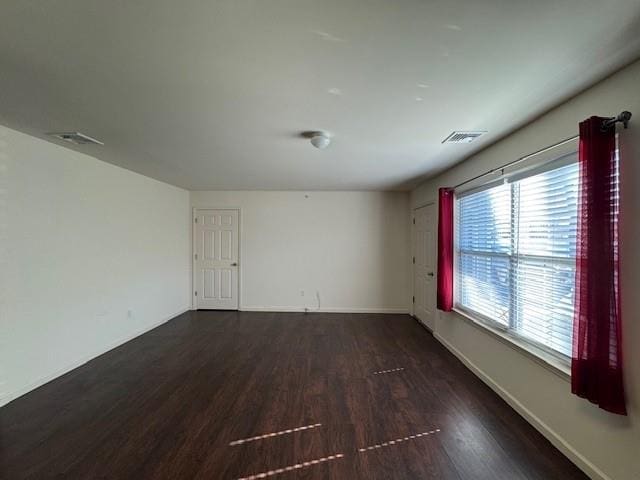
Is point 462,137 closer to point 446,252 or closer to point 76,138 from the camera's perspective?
point 446,252

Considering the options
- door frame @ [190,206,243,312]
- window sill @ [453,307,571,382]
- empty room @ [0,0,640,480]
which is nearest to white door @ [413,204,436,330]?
empty room @ [0,0,640,480]

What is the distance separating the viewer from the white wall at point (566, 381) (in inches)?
56.9

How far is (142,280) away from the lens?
4.13 meters

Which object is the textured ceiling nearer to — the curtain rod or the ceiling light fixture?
the ceiling light fixture

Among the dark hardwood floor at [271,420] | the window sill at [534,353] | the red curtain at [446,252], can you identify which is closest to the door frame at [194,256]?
the dark hardwood floor at [271,420]

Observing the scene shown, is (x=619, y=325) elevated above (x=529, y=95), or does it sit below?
below

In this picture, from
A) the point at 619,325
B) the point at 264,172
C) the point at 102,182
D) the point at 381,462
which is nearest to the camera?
the point at 619,325

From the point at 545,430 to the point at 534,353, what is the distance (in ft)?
1.70

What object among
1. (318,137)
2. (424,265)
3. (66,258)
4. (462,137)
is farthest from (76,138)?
(424,265)

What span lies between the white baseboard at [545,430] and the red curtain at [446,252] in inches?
29.5

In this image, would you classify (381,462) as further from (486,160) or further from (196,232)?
(196,232)

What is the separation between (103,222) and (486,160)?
4.43 metres

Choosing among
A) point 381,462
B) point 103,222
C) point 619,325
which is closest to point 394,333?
point 381,462

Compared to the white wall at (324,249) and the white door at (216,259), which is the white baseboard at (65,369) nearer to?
the white door at (216,259)
